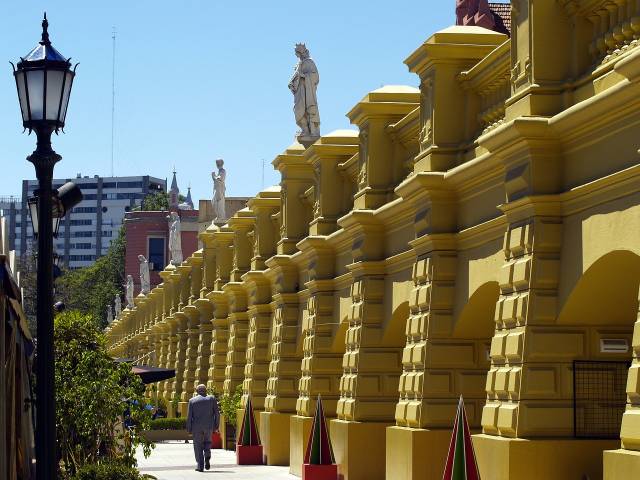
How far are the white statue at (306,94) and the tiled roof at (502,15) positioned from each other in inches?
348

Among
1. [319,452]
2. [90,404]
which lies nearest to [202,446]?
[319,452]

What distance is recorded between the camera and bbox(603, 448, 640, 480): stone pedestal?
35.9 feet

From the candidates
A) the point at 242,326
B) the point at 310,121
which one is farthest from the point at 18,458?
the point at 242,326

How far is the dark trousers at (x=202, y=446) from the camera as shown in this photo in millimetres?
26781

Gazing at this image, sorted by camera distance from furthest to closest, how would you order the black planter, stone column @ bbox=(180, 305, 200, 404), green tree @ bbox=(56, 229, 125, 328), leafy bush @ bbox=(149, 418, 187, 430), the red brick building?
green tree @ bbox=(56, 229, 125, 328) < the red brick building < stone column @ bbox=(180, 305, 200, 404) < leafy bush @ bbox=(149, 418, 187, 430) < the black planter

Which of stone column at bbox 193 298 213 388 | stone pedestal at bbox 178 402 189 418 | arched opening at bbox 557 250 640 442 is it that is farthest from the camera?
stone pedestal at bbox 178 402 189 418

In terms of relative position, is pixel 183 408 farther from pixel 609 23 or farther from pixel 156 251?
pixel 156 251

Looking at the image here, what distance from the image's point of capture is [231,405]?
111 feet

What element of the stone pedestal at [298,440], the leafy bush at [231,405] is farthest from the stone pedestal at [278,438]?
the leafy bush at [231,405]

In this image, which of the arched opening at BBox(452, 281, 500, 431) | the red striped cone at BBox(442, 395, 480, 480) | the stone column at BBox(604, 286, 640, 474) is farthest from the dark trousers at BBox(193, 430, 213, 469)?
the stone column at BBox(604, 286, 640, 474)

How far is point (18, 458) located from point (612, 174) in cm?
747

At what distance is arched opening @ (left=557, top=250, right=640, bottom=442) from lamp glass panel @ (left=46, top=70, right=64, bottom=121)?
17.7 feet

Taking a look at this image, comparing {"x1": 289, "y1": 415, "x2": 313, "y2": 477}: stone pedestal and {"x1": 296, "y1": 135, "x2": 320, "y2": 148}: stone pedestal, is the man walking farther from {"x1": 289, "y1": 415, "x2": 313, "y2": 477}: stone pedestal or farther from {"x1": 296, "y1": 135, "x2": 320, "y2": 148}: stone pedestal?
{"x1": 296, "y1": 135, "x2": 320, "y2": 148}: stone pedestal

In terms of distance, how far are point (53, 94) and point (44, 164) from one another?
56 centimetres
